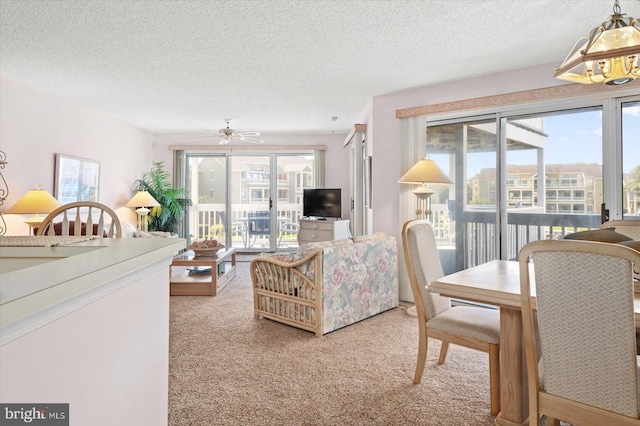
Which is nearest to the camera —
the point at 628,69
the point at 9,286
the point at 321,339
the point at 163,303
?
the point at 9,286

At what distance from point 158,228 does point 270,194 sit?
218 centimetres

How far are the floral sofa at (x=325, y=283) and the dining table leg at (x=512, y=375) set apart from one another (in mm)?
1512

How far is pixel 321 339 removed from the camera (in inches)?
118

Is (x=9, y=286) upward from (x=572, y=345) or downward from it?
upward

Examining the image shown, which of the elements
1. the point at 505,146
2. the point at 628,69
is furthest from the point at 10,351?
the point at 505,146

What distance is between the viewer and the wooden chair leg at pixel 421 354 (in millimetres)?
2244

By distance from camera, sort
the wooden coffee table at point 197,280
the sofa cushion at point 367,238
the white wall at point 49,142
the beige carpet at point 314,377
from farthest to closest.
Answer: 1. the wooden coffee table at point 197,280
2. the white wall at point 49,142
3. the sofa cushion at point 367,238
4. the beige carpet at point 314,377

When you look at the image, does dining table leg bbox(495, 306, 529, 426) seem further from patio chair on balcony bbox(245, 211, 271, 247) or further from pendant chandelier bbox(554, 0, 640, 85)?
patio chair on balcony bbox(245, 211, 271, 247)

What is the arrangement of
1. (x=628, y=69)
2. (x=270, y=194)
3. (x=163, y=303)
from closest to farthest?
1. (x=163, y=303)
2. (x=628, y=69)
3. (x=270, y=194)

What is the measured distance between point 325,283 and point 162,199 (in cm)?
467

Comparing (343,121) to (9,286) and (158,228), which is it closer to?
(158,228)

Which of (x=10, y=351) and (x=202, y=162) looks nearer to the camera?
(x=10, y=351)

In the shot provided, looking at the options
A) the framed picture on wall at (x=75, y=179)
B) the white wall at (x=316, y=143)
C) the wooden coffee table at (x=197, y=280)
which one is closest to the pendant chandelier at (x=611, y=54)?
the wooden coffee table at (x=197, y=280)

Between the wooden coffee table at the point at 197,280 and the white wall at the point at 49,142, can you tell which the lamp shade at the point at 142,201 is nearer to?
the white wall at the point at 49,142
